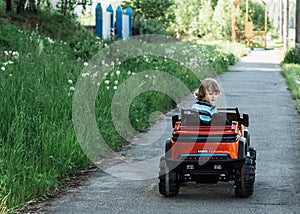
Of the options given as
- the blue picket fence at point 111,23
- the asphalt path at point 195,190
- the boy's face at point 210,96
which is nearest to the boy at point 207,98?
the boy's face at point 210,96

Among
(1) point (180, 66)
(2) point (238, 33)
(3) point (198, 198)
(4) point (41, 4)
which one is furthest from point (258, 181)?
Result: (2) point (238, 33)

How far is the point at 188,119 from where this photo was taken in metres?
6.77

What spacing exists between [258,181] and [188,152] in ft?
4.39

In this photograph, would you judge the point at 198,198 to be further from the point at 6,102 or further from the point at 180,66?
the point at 180,66

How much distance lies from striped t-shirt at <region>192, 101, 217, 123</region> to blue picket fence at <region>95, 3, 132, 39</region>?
20355mm

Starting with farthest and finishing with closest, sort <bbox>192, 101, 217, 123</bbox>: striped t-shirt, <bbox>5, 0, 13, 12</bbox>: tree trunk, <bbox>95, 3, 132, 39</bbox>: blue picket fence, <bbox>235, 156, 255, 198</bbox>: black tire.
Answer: <bbox>95, 3, 132, 39</bbox>: blue picket fence, <bbox>5, 0, 13, 12</bbox>: tree trunk, <bbox>192, 101, 217, 123</bbox>: striped t-shirt, <bbox>235, 156, 255, 198</bbox>: black tire

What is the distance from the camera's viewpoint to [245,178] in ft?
21.7

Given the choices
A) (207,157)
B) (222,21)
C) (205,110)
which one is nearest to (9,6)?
(205,110)

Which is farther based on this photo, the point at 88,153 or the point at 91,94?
the point at 91,94

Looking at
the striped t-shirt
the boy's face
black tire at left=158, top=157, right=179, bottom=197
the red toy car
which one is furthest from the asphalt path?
the boy's face

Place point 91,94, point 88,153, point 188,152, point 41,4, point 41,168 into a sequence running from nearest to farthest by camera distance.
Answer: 1. point 188,152
2. point 41,168
3. point 88,153
4. point 91,94
5. point 41,4

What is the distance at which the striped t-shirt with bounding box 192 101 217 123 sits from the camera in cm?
680

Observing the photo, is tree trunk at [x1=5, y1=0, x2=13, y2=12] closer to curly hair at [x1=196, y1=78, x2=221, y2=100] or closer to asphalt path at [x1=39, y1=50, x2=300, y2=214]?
asphalt path at [x1=39, y1=50, x2=300, y2=214]

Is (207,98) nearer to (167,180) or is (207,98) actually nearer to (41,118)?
(167,180)
